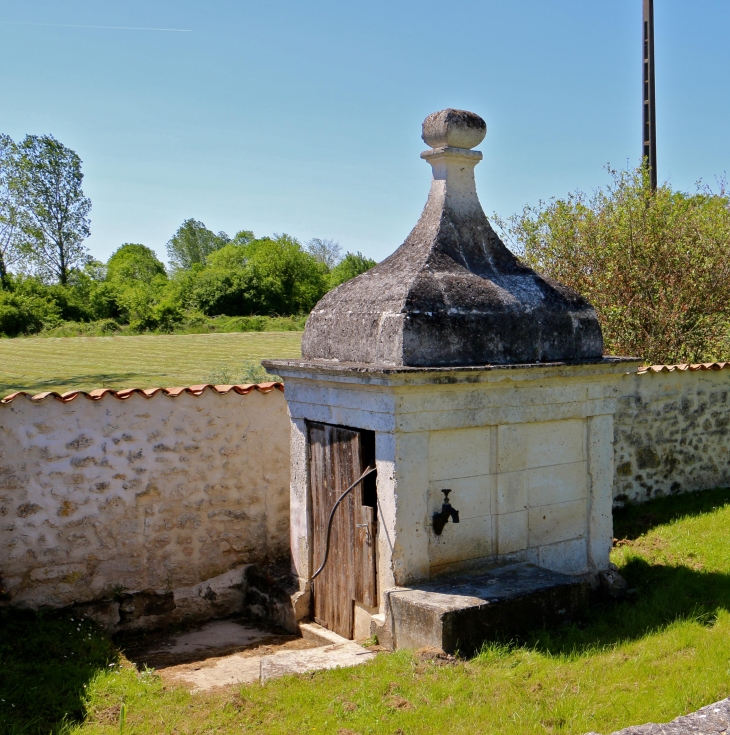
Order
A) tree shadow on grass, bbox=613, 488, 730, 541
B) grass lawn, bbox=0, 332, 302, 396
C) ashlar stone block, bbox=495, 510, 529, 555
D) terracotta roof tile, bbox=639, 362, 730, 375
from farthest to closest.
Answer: grass lawn, bbox=0, 332, 302, 396 → terracotta roof tile, bbox=639, 362, 730, 375 → tree shadow on grass, bbox=613, 488, 730, 541 → ashlar stone block, bbox=495, 510, 529, 555

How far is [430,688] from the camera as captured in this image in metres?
4.67

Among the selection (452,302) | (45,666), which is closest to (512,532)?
(452,302)

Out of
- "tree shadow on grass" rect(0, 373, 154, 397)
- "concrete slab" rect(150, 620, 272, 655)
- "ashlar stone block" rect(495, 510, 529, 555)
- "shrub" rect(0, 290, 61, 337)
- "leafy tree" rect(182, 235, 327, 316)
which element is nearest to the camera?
"ashlar stone block" rect(495, 510, 529, 555)

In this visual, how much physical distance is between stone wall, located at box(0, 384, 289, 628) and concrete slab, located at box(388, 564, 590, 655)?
238cm

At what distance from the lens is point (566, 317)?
6277mm

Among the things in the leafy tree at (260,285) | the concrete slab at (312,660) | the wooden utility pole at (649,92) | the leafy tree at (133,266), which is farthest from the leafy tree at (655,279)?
the leafy tree at (133,266)

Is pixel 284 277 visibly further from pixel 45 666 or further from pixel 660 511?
pixel 45 666

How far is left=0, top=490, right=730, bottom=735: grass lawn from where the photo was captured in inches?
173

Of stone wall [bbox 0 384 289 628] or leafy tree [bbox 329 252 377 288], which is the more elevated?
leafy tree [bbox 329 252 377 288]

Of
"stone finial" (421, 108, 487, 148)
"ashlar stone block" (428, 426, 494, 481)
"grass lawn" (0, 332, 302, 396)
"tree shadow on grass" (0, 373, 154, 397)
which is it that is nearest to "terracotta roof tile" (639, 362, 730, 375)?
"ashlar stone block" (428, 426, 494, 481)

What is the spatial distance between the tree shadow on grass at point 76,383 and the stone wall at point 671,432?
283 inches

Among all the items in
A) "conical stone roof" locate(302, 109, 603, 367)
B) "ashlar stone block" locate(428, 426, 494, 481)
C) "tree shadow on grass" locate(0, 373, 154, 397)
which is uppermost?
"conical stone roof" locate(302, 109, 603, 367)

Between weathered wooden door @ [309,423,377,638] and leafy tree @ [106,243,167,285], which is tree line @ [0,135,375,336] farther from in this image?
weathered wooden door @ [309,423,377,638]

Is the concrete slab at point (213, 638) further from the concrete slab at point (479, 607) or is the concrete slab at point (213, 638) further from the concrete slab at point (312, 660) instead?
the concrete slab at point (479, 607)
